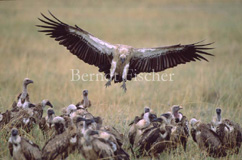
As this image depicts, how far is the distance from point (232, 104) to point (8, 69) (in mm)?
6499

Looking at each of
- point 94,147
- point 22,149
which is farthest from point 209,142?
point 22,149

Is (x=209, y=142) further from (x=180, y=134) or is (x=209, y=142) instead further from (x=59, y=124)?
(x=59, y=124)

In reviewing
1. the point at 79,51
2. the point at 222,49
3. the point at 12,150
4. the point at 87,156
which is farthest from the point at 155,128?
the point at 222,49

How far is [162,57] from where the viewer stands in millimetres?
8391

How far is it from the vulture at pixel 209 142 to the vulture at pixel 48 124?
2.24 metres

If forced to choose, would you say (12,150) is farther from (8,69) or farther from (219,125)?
(8,69)

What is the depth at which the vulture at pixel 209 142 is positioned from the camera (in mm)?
5973

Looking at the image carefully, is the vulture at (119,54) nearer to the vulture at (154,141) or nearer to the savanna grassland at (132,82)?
the savanna grassland at (132,82)

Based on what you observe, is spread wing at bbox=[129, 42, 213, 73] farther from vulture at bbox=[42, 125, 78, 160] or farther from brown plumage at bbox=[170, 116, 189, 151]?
vulture at bbox=[42, 125, 78, 160]

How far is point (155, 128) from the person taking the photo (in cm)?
603

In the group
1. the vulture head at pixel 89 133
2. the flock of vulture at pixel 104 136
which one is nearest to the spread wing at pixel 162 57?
the flock of vulture at pixel 104 136

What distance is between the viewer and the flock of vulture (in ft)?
17.3

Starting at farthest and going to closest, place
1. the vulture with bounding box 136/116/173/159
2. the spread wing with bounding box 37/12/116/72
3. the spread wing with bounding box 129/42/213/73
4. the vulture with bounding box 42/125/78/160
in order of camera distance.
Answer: the spread wing with bounding box 129/42/213/73, the spread wing with bounding box 37/12/116/72, the vulture with bounding box 136/116/173/159, the vulture with bounding box 42/125/78/160

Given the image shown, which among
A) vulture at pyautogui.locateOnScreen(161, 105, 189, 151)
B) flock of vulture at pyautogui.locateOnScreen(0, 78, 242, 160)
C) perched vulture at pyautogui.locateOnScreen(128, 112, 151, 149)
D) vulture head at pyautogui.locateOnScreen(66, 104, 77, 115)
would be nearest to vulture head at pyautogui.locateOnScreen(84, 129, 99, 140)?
flock of vulture at pyautogui.locateOnScreen(0, 78, 242, 160)
